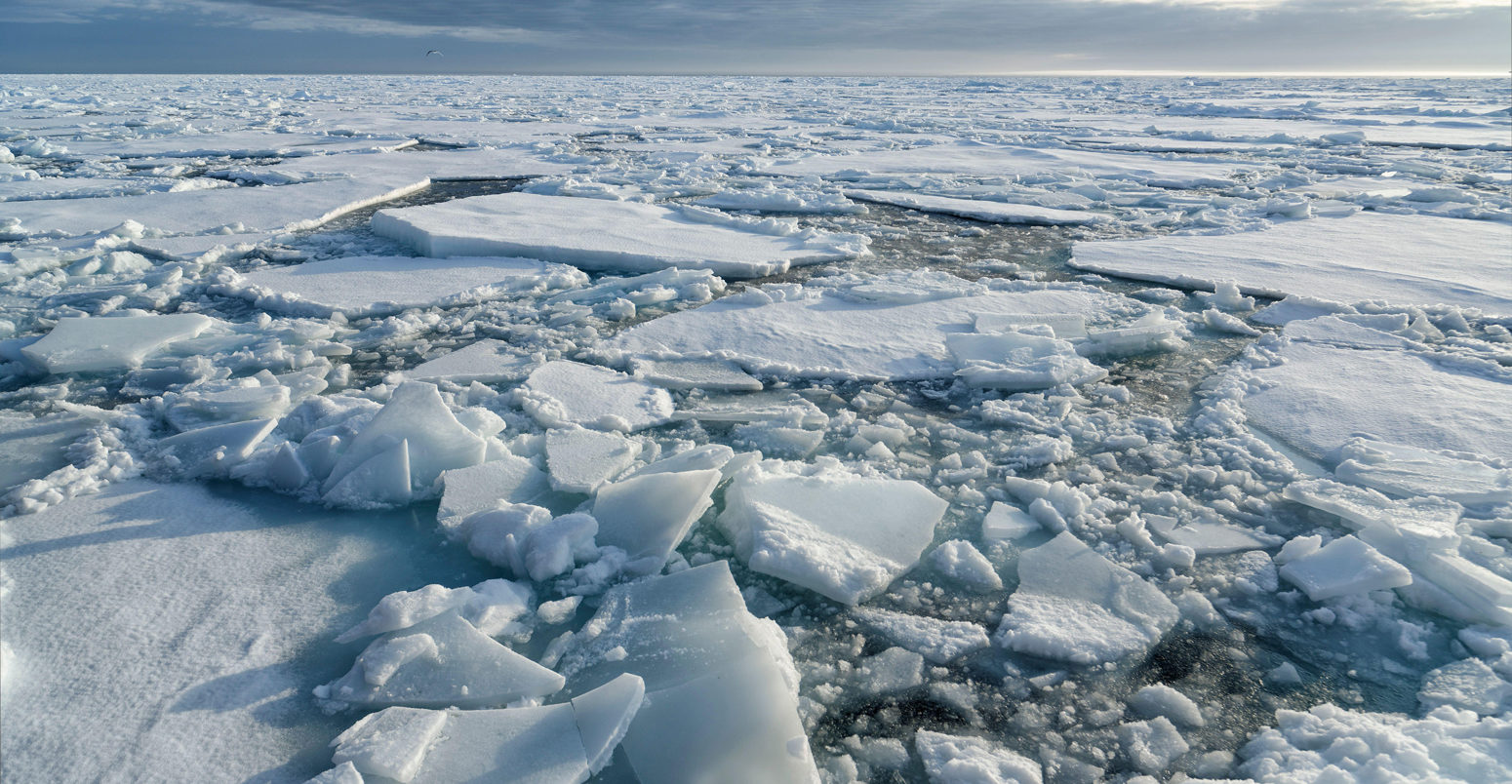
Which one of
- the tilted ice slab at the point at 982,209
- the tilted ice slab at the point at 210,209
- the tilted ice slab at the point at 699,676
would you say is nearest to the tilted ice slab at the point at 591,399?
the tilted ice slab at the point at 699,676

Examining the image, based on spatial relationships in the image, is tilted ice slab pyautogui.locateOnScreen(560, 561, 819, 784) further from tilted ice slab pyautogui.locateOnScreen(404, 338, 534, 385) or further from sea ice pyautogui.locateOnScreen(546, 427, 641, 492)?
tilted ice slab pyautogui.locateOnScreen(404, 338, 534, 385)

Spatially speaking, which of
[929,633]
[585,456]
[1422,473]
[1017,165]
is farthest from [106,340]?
[1017,165]

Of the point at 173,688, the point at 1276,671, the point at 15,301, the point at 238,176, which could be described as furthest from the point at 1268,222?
the point at 238,176

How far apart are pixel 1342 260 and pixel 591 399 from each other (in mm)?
4918

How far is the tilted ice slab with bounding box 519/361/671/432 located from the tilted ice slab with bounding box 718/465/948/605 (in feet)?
2.08

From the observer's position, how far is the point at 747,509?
2.09 meters

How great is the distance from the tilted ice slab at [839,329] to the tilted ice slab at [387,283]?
42.7 inches

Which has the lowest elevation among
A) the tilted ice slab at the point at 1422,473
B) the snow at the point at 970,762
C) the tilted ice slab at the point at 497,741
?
the snow at the point at 970,762

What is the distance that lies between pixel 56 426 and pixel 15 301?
2.07 m

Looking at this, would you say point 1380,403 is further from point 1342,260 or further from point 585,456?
point 585,456

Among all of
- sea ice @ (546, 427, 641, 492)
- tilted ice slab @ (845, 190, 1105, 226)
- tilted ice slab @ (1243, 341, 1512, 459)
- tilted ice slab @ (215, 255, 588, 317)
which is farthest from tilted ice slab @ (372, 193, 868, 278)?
tilted ice slab @ (1243, 341, 1512, 459)

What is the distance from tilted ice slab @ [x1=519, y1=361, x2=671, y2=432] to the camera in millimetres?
2715

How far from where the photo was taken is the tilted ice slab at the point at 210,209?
5.78 m

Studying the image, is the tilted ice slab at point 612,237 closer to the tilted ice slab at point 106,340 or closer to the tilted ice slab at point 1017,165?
the tilted ice slab at point 106,340
